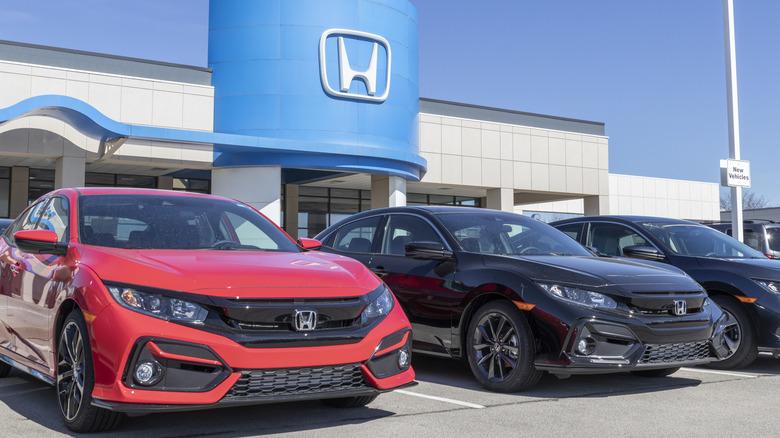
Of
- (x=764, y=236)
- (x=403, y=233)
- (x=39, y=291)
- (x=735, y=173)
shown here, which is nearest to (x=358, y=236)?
(x=403, y=233)

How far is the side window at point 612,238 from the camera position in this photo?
9.08 meters

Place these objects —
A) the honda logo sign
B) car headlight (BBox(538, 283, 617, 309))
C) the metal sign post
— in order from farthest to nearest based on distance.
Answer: the honda logo sign → the metal sign post → car headlight (BBox(538, 283, 617, 309))

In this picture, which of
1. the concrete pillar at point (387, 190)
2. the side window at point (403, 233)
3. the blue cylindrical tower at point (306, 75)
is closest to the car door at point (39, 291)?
the side window at point (403, 233)

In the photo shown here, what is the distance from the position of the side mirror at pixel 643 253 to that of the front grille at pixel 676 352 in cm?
193

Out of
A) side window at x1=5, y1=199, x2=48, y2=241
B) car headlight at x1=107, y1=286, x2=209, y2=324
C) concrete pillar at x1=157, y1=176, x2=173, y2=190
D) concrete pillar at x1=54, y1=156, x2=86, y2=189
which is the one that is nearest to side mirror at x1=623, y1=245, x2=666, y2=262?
car headlight at x1=107, y1=286, x2=209, y2=324

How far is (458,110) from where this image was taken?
34.0 m

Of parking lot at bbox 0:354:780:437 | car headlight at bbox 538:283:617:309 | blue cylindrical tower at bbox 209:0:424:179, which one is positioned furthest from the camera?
blue cylindrical tower at bbox 209:0:424:179

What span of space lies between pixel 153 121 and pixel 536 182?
58.3 feet

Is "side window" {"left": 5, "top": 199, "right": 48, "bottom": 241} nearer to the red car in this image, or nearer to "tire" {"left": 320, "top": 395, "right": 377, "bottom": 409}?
the red car

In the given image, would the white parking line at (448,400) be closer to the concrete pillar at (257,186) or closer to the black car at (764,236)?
the black car at (764,236)

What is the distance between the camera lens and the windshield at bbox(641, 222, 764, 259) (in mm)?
8695

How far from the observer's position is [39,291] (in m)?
5.11

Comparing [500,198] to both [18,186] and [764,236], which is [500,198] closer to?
[18,186]

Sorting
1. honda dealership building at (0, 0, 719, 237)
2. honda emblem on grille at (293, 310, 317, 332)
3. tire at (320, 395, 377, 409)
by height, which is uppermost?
honda dealership building at (0, 0, 719, 237)
